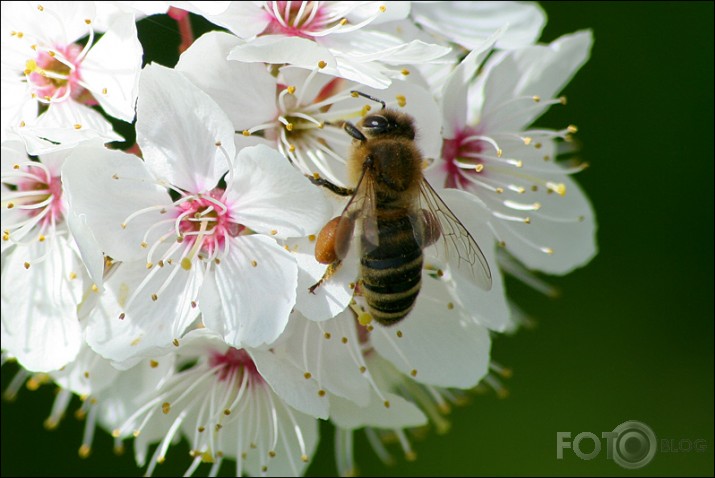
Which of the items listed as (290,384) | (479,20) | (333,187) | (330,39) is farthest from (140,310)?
(479,20)

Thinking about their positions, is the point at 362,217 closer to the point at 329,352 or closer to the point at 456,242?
the point at 456,242

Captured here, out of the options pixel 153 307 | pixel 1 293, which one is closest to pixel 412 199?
pixel 153 307

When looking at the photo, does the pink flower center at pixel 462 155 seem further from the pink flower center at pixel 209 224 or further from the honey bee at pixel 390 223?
the pink flower center at pixel 209 224

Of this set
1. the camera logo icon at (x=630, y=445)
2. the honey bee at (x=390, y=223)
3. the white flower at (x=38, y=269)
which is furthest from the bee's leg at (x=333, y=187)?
the camera logo icon at (x=630, y=445)

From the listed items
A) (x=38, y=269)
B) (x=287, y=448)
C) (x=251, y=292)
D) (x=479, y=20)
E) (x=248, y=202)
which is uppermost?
(x=479, y=20)

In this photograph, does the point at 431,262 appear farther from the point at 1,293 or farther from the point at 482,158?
the point at 1,293

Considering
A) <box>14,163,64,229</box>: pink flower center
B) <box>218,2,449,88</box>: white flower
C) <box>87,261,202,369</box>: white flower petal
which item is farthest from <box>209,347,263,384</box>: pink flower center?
<box>218,2,449,88</box>: white flower
